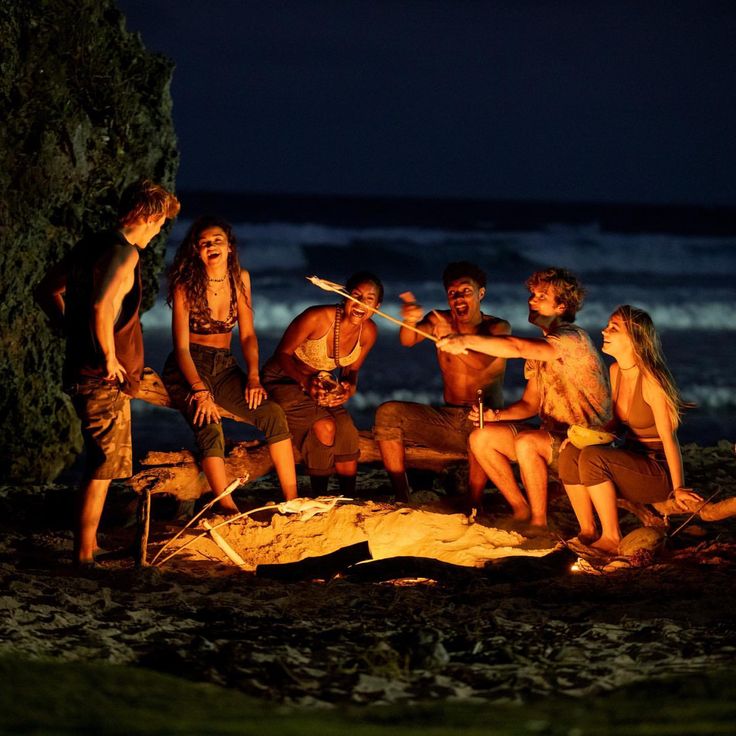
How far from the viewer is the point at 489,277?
96.1ft

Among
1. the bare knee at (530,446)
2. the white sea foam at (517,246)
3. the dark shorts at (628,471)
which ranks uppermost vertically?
the white sea foam at (517,246)

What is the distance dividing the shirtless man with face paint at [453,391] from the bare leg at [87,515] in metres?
2.00

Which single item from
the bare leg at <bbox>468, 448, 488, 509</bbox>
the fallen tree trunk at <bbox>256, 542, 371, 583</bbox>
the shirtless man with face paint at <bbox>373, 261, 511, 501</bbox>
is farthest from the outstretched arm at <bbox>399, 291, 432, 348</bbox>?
the fallen tree trunk at <bbox>256, 542, 371, 583</bbox>

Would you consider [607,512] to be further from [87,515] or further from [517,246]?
[517,246]

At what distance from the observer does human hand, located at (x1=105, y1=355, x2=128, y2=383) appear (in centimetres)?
520

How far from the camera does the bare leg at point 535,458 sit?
6.21m

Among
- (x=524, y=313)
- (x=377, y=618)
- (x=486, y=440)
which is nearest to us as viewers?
(x=377, y=618)

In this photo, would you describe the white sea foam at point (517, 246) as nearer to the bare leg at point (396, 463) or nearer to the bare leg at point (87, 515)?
the bare leg at point (396, 463)


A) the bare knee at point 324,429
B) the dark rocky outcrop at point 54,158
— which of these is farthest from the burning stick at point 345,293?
the dark rocky outcrop at point 54,158

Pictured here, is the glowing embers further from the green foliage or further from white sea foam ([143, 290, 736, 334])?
white sea foam ([143, 290, 736, 334])

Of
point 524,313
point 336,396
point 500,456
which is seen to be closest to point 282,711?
point 500,456

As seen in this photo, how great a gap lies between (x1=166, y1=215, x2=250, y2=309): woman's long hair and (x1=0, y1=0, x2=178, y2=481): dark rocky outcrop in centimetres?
206

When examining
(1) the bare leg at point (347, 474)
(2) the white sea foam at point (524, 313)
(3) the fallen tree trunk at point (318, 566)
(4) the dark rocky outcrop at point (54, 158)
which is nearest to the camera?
(3) the fallen tree trunk at point (318, 566)

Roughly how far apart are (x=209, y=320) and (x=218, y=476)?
0.94 meters
